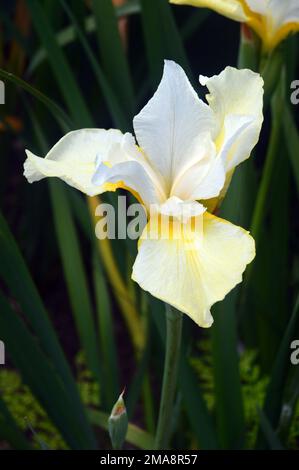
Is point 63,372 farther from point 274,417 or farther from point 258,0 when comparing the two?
point 258,0

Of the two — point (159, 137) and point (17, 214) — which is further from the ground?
point (159, 137)

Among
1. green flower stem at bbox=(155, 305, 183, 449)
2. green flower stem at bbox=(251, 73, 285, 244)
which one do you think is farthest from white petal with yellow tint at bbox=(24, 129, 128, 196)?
green flower stem at bbox=(251, 73, 285, 244)

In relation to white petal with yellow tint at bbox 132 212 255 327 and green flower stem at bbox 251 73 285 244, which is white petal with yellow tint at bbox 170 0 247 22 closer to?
green flower stem at bbox 251 73 285 244

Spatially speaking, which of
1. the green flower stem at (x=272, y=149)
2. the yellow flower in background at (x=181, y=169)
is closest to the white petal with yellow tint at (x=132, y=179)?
the yellow flower in background at (x=181, y=169)

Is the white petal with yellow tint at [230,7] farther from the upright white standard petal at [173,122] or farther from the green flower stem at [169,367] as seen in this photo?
the green flower stem at [169,367]

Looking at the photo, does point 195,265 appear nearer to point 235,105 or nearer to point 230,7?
point 235,105

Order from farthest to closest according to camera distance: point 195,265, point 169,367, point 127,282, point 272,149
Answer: point 127,282
point 272,149
point 169,367
point 195,265

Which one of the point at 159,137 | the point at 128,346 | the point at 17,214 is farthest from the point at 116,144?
the point at 17,214

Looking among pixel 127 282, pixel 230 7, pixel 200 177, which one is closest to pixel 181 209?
pixel 200 177
